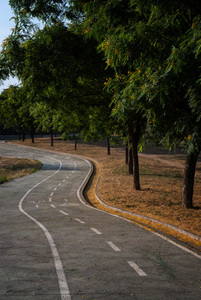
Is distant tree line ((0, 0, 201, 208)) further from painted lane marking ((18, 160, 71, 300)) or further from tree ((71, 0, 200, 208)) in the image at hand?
painted lane marking ((18, 160, 71, 300))

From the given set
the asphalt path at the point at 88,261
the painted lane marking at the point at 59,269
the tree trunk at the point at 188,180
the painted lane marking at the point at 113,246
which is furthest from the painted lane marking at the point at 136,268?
the tree trunk at the point at 188,180

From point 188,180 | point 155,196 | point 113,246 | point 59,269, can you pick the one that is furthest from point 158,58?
point 155,196

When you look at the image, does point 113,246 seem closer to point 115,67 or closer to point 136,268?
point 136,268

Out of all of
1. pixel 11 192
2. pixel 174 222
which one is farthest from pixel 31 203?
pixel 174 222

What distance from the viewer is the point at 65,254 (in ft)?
27.3

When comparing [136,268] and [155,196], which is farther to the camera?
[155,196]

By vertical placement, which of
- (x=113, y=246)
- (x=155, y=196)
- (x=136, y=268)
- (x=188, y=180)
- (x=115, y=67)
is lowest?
(x=155, y=196)

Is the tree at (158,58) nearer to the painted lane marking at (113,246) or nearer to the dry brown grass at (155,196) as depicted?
the painted lane marking at (113,246)

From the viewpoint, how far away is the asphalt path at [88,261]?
5.96 metres

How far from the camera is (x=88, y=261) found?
769cm

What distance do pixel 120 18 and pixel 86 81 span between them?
604cm

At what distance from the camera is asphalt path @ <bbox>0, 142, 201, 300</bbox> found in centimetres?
596

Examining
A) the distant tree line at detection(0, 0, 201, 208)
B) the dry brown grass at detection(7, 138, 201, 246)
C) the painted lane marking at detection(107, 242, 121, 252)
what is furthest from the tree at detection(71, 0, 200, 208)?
the dry brown grass at detection(7, 138, 201, 246)

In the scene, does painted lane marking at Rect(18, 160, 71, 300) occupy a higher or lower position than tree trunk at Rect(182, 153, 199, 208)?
lower
